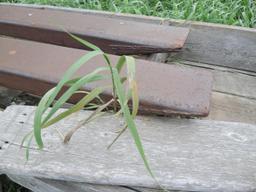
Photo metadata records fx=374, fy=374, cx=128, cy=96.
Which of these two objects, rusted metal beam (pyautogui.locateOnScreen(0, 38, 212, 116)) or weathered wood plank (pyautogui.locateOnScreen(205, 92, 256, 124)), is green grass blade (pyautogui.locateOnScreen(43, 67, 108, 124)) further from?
weathered wood plank (pyautogui.locateOnScreen(205, 92, 256, 124))

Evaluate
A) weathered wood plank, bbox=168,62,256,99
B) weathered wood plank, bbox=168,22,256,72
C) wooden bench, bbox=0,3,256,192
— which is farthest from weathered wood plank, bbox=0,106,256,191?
weathered wood plank, bbox=168,22,256,72

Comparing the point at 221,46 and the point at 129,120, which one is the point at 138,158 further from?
the point at 221,46

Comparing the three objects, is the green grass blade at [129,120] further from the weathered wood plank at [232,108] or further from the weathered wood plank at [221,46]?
the weathered wood plank at [221,46]

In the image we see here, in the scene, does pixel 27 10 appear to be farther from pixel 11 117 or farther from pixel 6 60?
pixel 11 117

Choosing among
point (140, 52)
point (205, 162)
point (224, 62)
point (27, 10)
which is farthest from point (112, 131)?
point (27, 10)

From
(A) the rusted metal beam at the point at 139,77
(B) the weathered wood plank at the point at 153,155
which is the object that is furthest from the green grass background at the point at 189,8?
(B) the weathered wood plank at the point at 153,155

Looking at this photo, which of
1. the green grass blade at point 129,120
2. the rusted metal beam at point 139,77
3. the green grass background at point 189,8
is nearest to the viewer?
the green grass blade at point 129,120
